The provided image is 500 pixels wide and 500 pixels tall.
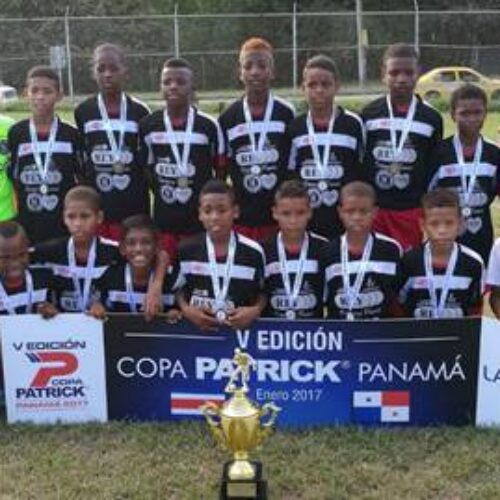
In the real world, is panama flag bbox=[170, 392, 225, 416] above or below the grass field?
above

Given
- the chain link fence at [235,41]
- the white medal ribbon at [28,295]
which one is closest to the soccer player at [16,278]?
the white medal ribbon at [28,295]

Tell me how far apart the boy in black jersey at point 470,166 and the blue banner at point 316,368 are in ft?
3.61

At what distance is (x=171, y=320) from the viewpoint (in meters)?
4.77

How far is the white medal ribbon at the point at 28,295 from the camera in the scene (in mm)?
5090

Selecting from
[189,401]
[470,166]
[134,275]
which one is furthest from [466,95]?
[189,401]

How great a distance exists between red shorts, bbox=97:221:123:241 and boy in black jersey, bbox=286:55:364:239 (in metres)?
1.20

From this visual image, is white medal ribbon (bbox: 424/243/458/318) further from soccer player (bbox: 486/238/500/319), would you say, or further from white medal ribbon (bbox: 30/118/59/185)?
white medal ribbon (bbox: 30/118/59/185)

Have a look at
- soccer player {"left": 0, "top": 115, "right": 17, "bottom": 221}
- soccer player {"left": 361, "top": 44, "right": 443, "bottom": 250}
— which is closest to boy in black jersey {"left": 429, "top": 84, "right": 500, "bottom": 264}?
soccer player {"left": 361, "top": 44, "right": 443, "bottom": 250}

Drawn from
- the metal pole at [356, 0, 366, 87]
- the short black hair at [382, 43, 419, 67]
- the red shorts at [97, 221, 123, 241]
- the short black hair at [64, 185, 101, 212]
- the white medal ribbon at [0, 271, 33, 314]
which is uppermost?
the metal pole at [356, 0, 366, 87]

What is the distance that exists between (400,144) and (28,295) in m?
2.35

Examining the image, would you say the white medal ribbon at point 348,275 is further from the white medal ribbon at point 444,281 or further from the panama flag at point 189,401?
the panama flag at point 189,401

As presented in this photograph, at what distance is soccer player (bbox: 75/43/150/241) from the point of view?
5.71m

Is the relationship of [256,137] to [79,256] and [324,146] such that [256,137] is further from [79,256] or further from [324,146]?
[79,256]

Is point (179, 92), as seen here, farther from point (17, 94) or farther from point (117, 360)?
point (17, 94)
